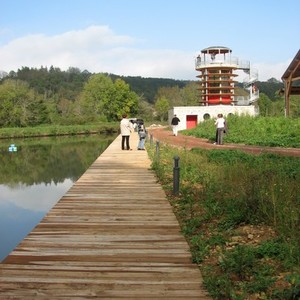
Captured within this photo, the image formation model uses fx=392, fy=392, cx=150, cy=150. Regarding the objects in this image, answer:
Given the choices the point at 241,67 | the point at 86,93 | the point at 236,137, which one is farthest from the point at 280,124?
the point at 86,93

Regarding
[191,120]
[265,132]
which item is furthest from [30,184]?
[191,120]

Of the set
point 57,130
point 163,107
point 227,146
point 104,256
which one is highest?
point 163,107

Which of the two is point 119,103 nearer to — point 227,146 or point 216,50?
point 216,50

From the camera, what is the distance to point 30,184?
731 inches

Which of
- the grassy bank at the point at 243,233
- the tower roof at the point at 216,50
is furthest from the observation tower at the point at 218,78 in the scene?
the grassy bank at the point at 243,233

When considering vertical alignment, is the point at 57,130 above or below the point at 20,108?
below

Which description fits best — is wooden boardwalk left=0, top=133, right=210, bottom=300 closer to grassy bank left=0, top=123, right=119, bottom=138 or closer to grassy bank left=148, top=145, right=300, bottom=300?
grassy bank left=148, top=145, right=300, bottom=300

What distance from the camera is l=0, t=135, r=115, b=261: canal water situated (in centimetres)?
1063

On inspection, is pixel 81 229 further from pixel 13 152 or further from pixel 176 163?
pixel 13 152

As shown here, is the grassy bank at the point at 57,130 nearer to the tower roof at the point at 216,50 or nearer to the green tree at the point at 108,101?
the green tree at the point at 108,101

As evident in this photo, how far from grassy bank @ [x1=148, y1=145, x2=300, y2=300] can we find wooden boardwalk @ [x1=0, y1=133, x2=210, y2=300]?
0.23 metres

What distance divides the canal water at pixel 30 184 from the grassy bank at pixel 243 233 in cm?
432

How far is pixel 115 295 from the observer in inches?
147

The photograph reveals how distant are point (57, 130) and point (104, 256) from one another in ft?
172
